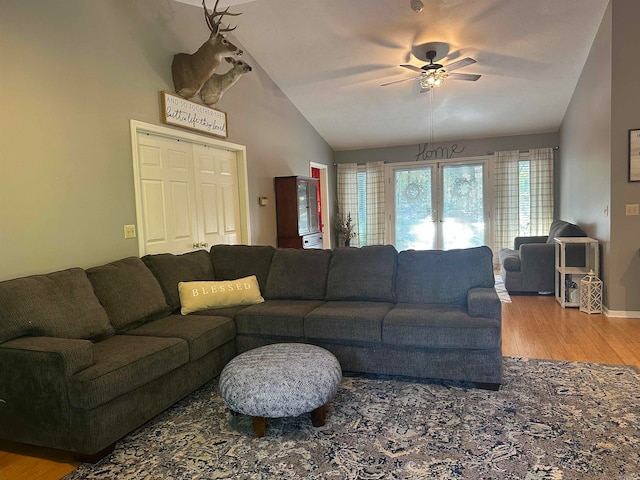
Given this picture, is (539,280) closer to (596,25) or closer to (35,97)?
(596,25)

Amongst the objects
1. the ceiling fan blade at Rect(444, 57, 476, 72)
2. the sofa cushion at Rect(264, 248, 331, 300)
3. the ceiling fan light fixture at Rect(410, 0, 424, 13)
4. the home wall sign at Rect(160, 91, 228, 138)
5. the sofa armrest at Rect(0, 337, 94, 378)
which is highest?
the ceiling fan light fixture at Rect(410, 0, 424, 13)

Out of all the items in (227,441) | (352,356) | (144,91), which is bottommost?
(227,441)

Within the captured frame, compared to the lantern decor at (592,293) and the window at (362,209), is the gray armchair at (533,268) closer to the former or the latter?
the lantern decor at (592,293)

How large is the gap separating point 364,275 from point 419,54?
3096 mm

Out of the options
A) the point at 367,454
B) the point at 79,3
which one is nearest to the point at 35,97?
→ the point at 79,3

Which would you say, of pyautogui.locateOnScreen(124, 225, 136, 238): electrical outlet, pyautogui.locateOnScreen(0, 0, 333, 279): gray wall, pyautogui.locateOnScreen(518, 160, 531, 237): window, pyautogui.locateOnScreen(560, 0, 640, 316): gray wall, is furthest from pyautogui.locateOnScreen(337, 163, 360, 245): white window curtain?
pyautogui.locateOnScreen(124, 225, 136, 238): electrical outlet

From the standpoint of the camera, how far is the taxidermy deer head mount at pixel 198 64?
4.06m

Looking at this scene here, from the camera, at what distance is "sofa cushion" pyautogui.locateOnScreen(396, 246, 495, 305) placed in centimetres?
328

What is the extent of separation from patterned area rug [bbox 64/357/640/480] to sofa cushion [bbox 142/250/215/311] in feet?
3.00

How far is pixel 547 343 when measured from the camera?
145 inches

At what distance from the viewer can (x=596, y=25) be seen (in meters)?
4.51

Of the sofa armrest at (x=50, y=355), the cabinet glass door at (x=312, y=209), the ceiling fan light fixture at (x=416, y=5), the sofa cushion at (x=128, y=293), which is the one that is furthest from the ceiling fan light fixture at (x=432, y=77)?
the sofa armrest at (x=50, y=355)

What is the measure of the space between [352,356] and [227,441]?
107 centimetres

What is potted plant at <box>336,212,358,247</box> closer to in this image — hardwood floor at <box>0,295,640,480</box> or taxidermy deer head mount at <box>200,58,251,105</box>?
hardwood floor at <box>0,295,640,480</box>
